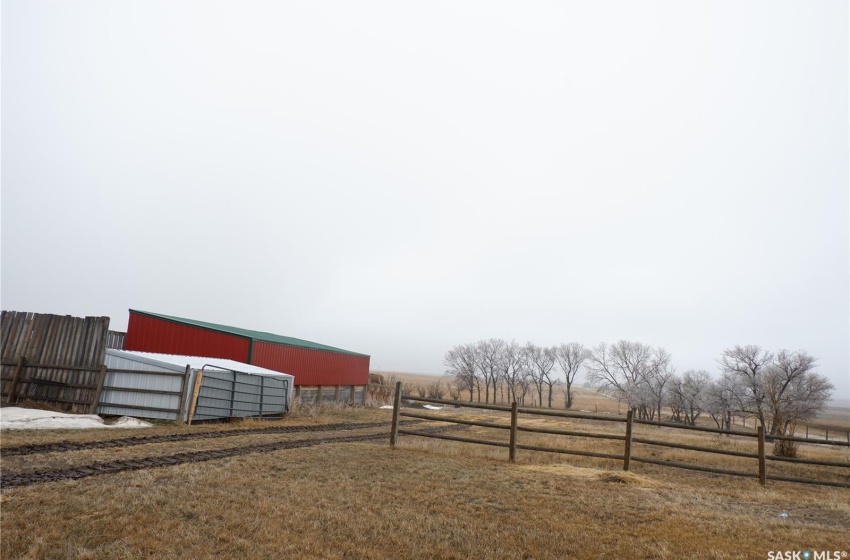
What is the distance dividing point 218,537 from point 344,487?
8.92 ft

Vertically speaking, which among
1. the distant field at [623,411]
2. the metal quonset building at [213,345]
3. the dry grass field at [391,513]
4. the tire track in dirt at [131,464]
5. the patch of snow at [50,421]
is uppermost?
the metal quonset building at [213,345]

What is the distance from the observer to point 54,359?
17031 mm

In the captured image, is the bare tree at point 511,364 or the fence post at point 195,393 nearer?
the fence post at point 195,393

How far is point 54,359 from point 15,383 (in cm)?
131

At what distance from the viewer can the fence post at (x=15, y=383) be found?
1642 centimetres

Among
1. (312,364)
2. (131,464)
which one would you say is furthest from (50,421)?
(312,364)

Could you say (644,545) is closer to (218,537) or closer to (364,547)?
(364,547)

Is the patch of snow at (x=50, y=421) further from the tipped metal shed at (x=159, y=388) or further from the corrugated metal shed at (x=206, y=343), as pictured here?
the corrugated metal shed at (x=206, y=343)

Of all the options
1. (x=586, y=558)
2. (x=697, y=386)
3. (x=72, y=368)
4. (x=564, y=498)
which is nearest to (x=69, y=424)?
(x=72, y=368)

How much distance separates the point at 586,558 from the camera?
201 inches

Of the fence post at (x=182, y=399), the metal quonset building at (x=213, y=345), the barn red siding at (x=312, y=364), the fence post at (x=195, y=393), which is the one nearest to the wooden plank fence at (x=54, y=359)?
the fence post at (x=182, y=399)

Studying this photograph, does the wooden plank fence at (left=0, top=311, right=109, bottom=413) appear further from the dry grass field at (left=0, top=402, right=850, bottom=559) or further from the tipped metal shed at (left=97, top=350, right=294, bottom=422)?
the dry grass field at (left=0, top=402, right=850, bottom=559)

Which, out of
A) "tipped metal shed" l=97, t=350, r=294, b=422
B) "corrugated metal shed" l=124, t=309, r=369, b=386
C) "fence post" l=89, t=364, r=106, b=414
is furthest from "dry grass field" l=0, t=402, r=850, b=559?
"corrugated metal shed" l=124, t=309, r=369, b=386

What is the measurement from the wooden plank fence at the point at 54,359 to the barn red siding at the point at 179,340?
1105 cm
